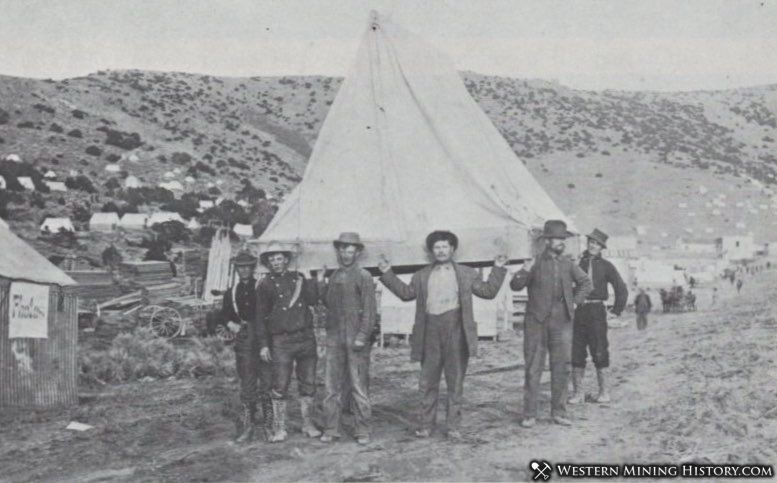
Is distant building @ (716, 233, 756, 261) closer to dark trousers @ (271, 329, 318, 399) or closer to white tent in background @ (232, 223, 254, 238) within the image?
white tent in background @ (232, 223, 254, 238)

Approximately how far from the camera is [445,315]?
20.3ft

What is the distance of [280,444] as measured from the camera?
6.27 metres

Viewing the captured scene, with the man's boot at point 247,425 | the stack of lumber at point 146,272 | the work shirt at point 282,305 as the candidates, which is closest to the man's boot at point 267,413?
the man's boot at point 247,425

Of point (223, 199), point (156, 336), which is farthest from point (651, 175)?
point (156, 336)

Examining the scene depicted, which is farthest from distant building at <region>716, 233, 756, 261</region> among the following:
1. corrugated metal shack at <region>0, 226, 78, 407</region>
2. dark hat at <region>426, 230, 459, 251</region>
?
dark hat at <region>426, 230, 459, 251</region>

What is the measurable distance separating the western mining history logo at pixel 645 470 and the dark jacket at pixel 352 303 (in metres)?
1.80

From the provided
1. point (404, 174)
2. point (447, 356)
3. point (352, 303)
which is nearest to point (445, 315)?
point (447, 356)

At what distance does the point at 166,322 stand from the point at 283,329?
998 cm

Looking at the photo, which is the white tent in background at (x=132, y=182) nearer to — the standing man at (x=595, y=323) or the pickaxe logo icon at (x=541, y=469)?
the standing man at (x=595, y=323)

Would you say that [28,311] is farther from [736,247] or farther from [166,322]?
[736,247]

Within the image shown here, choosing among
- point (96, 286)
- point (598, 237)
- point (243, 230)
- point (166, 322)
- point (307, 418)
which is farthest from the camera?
point (243, 230)

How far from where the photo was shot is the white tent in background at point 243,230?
111ft

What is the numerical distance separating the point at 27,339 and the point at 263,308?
12.2ft

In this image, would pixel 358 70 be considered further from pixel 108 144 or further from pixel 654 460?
pixel 108 144
